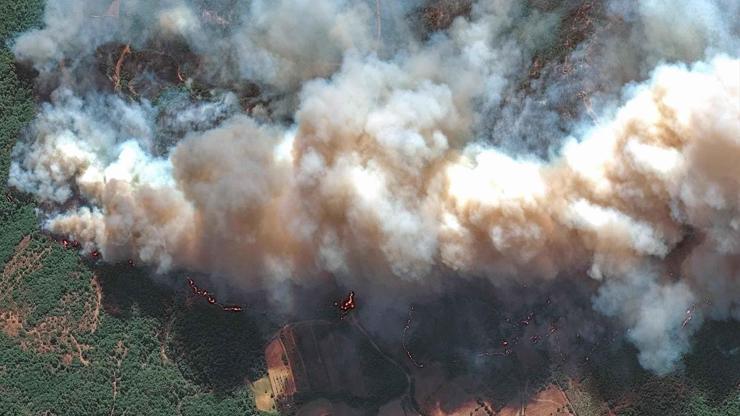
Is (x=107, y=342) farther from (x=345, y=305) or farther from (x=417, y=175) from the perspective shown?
(x=417, y=175)

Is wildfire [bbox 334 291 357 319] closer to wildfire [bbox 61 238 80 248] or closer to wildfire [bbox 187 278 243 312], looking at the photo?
wildfire [bbox 187 278 243 312]

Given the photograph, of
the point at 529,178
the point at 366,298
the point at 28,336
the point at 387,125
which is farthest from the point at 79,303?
the point at 529,178

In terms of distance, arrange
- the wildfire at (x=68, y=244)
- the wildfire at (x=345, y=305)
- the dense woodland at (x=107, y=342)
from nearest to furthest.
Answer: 1. the wildfire at (x=345, y=305)
2. the dense woodland at (x=107, y=342)
3. the wildfire at (x=68, y=244)

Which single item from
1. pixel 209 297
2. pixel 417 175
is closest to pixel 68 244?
pixel 209 297

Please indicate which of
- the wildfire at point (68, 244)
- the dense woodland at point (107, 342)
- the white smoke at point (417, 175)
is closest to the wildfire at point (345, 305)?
the white smoke at point (417, 175)

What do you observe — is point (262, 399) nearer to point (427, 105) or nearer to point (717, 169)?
point (427, 105)

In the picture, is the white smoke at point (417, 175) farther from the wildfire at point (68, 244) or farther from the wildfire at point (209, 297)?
the wildfire at point (209, 297)

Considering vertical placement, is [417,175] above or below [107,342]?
below

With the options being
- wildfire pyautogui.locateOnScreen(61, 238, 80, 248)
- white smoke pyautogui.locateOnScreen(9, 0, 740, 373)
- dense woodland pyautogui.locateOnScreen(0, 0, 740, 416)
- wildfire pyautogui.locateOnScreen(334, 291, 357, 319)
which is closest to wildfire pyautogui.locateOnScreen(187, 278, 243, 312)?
dense woodland pyautogui.locateOnScreen(0, 0, 740, 416)
